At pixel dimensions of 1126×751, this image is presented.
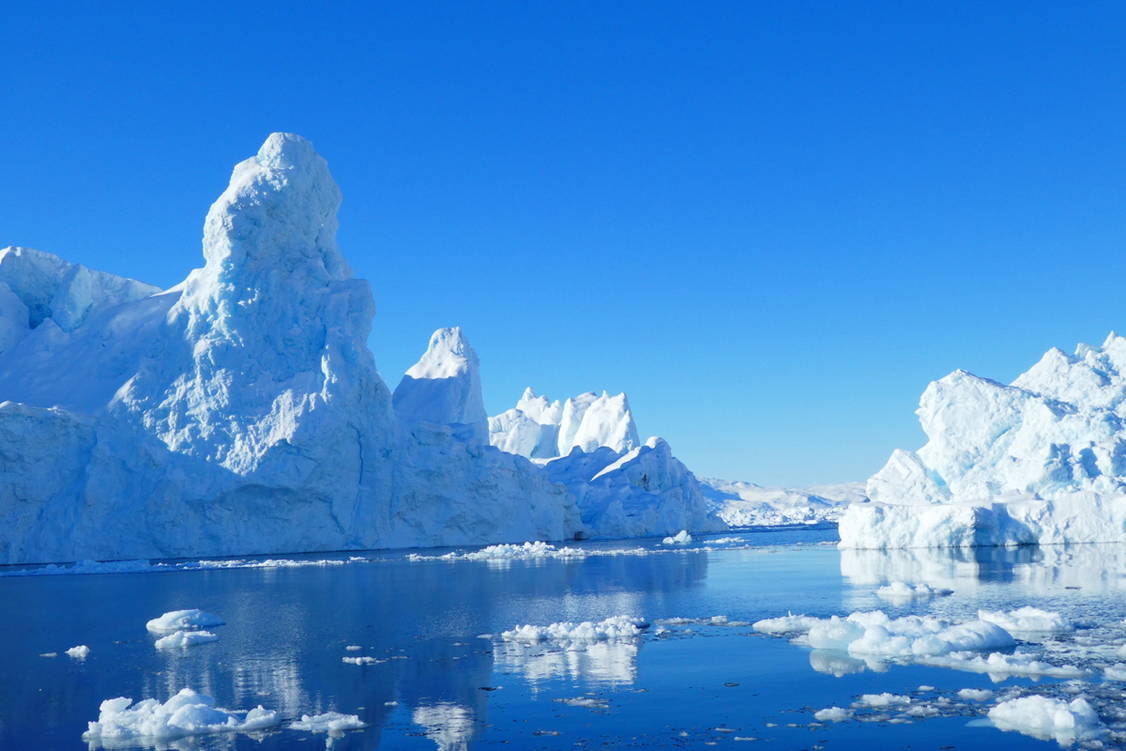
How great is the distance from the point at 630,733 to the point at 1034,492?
36.7 metres

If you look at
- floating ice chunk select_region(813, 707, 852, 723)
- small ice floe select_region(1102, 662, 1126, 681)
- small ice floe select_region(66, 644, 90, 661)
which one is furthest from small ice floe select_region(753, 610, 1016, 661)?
small ice floe select_region(66, 644, 90, 661)

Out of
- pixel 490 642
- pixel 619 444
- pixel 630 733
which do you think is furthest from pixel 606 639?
pixel 619 444

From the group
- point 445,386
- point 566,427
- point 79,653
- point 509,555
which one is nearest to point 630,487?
point 445,386

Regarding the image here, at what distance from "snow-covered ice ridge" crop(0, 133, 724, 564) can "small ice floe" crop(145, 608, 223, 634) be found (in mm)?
26905

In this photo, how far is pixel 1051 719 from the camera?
1095cm

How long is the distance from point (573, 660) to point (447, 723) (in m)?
4.42

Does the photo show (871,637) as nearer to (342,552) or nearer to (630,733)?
(630,733)

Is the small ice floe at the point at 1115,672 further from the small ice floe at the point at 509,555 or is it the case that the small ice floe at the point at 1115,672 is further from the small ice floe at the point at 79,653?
the small ice floe at the point at 509,555

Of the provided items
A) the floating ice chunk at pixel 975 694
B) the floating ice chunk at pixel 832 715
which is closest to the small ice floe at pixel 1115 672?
the floating ice chunk at pixel 975 694

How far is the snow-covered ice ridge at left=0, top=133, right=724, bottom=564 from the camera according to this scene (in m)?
46.5

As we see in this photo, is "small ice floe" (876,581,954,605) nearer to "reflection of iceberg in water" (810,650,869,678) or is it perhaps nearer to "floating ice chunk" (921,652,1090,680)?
"reflection of iceberg in water" (810,650,869,678)

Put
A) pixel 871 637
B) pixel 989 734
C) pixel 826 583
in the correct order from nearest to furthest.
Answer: pixel 989 734
pixel 871 637
pixel 826 583

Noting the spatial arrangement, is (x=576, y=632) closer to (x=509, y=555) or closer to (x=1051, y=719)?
(x=1051, y=719)

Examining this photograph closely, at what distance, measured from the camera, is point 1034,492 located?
42.7m
